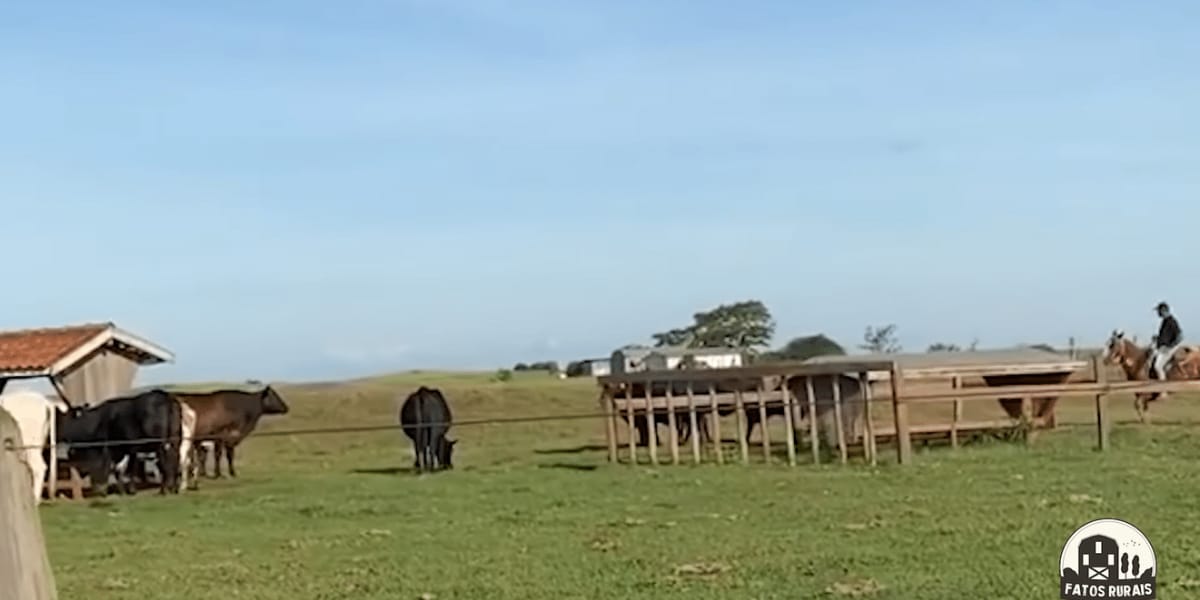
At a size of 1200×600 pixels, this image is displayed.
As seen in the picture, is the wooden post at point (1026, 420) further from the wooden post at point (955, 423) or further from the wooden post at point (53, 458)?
the wooden post at point (53, 458)

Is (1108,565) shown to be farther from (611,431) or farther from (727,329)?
(727,329)

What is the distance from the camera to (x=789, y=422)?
19.5m

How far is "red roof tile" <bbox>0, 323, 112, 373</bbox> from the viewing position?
2441 centimetres

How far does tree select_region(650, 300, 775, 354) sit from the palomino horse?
4652 cm

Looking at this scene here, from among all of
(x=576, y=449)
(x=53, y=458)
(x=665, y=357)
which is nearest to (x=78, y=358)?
(x=53, y=458)

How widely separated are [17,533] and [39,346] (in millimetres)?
22014

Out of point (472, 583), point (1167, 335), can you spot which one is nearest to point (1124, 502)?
point (472, 583)

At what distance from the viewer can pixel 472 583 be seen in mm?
9219

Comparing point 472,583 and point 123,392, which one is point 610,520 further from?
point 123,392

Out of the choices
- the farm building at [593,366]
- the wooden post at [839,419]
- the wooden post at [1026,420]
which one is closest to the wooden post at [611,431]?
the wooden post at [839,419]

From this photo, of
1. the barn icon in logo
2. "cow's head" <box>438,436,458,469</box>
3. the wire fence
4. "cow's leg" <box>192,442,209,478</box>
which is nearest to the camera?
the barn icon in logo

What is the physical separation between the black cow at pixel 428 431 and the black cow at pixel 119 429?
126 inches

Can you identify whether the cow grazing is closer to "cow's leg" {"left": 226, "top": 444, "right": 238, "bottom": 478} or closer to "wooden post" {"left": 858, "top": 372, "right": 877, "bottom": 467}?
"cow's leg" {"left": 226, "top": 444, "right": 238, "bottom": 478}

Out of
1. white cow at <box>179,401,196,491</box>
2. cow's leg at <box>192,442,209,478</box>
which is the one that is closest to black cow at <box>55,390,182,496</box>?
white cow at <box>179,401,196,491</box>
